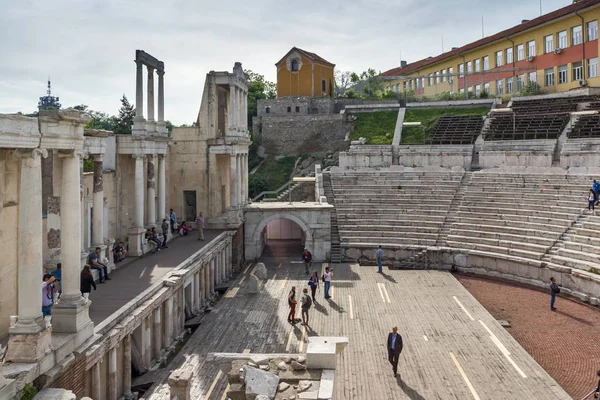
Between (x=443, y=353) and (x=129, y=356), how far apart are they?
893 centimetres

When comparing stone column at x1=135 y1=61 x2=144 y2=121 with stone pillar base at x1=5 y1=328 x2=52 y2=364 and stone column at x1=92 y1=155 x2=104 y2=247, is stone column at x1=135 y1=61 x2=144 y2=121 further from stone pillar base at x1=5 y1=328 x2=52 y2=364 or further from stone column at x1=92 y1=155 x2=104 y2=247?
stone pillar base at x1=5 y1=328 x2=52 y2=364

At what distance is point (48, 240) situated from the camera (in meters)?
16.9

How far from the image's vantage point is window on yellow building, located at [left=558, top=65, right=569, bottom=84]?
148 ft

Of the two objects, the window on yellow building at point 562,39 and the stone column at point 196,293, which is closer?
the stone column at point 196,293

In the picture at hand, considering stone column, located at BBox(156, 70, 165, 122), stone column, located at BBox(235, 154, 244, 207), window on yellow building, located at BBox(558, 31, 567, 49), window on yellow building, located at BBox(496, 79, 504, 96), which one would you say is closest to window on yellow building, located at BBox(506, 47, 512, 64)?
window on yellow building, located at BBox(496, 79, 504, 96)

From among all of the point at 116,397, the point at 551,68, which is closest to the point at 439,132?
the point at 551,68

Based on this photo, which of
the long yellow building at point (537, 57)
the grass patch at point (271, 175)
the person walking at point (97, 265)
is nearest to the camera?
the person walking at point (97, 265)

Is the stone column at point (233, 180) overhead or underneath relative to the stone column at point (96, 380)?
overhead

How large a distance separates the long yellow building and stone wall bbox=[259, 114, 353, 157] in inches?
499

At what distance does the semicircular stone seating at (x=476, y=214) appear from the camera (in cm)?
2472

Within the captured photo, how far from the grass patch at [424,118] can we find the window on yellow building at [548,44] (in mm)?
6623

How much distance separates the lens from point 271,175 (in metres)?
51.7

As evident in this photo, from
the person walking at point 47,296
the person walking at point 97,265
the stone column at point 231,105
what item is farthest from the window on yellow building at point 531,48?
the person walking at point 47,296

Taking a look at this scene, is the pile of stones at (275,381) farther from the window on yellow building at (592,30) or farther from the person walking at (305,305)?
the window on yellow building at (592,30)
